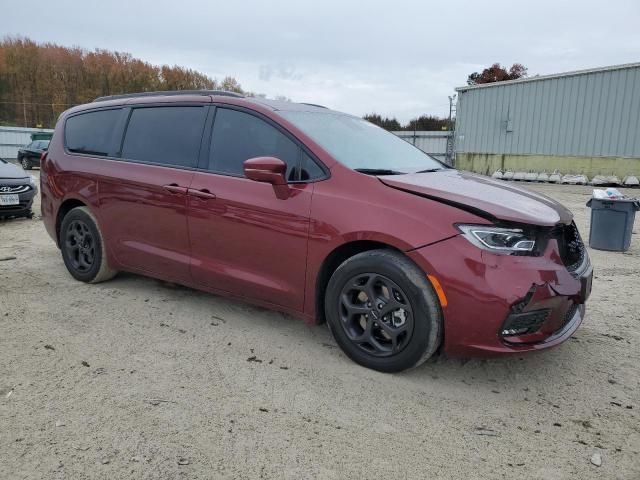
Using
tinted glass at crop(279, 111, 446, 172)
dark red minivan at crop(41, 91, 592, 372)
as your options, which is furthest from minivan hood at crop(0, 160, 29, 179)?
tinted glass at crop(279, 111, 446, 172)

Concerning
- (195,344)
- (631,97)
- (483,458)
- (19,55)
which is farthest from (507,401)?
(19,55)

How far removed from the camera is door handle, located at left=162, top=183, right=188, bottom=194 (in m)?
3.67

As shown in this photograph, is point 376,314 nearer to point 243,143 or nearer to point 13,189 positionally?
point 243,143

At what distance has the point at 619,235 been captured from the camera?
675 centimetres

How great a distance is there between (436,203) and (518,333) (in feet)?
2.74

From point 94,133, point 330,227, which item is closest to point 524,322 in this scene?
point 330,227

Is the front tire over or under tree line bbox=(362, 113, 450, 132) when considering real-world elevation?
under

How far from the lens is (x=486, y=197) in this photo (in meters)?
2.92

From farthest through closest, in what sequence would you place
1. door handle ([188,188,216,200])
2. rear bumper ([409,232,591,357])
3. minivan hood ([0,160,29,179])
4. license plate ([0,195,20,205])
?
minivan hood ([0,160,29,179]) < license plate ([0,195,20,205]) < door handle ([188,188,216,200]) < rear bumper ([409,232,591,357])

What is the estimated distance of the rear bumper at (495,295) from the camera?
2.59m

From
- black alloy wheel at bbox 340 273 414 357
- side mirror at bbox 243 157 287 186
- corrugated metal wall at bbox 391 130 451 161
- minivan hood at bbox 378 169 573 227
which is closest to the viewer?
minivan hood at bbox 378 169 573 227

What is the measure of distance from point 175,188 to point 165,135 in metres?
0.54

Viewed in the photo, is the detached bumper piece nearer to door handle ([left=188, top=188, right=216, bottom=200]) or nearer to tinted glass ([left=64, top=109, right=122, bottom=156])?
door handle ([left=188, top=188, right=216, bottom=200])

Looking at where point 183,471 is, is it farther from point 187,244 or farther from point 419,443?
point 187,244
